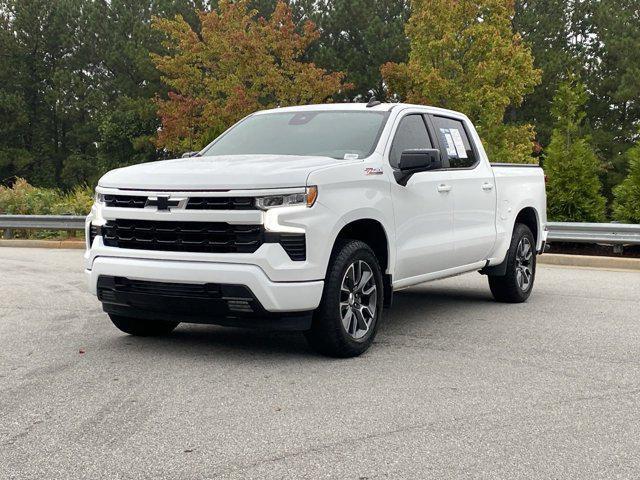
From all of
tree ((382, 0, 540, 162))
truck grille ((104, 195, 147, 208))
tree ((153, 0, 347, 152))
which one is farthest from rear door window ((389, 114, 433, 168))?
tree ((153, 0, 347, 152))

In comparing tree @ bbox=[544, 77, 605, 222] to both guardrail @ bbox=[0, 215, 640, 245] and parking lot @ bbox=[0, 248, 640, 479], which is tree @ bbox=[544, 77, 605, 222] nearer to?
guardrail @ bbox=[0, 215, 640, 245]

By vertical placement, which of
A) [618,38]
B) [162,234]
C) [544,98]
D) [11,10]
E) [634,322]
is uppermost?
[11,10]

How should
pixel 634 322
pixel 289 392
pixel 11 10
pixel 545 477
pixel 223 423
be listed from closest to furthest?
pixel 545 477 < pixel 223 423 < pixel 289 392 < pixel 634 322 < pixel 11 10

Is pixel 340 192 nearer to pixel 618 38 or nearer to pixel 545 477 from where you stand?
pixel 545 477

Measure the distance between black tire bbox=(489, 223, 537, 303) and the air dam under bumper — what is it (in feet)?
12.7

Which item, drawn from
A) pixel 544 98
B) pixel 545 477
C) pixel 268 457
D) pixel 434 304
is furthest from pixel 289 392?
pixel 544 98

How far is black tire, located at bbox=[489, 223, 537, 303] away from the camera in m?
9.52

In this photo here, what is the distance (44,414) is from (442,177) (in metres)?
4.32

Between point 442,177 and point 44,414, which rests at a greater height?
point 442,177

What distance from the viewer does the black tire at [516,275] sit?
9516 millimetres

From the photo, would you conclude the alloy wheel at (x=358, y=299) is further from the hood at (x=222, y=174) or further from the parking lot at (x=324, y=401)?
the hood at (x=222, y=174)

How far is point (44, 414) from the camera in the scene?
16.5 feet

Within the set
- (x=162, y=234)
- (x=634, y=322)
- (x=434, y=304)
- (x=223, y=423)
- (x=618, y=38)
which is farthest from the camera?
(x=618, y=38)

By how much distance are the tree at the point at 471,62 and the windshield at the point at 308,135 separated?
21.2 metres
